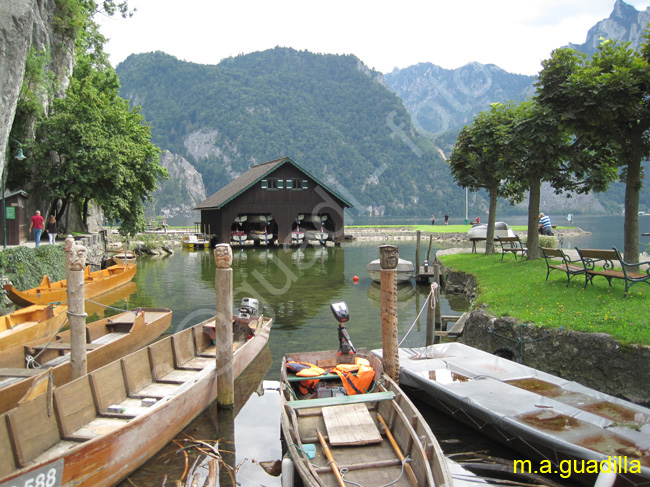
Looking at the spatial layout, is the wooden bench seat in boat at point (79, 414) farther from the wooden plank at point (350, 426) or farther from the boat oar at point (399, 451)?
the boat oar at point (399, 451)

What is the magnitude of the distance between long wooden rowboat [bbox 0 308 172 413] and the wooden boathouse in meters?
32.5

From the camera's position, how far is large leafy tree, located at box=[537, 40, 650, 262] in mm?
14438

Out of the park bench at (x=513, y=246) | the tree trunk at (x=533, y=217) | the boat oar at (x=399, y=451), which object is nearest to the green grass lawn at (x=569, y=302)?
the tree trunk at (x=533, y=217)

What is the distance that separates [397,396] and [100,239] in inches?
1518

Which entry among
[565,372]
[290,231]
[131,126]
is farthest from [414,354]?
[290,231]

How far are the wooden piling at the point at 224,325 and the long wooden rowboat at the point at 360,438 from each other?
166 centimetres

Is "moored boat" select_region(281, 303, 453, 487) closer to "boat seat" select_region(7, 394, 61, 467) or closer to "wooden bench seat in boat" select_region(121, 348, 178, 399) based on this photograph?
"wooden bench seat in boat" select_region(121, 348, 178, 399)

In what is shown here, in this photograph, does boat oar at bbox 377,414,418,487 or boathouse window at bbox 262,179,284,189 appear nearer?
boat oar at bbox 377,414,418,487

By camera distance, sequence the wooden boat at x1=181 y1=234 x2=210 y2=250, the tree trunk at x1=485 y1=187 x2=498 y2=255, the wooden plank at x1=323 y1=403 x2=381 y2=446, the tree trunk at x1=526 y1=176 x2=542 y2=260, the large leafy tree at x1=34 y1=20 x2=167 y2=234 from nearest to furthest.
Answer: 1. the wooden plank at x1=323 y1=403 x2=381 y2=446
2. the tree trunk at x1=526 y1=176 x2=542 y2=260
3. the tree trunk at x1=485 y1=187 x2=498 y2=255
4. the large leafy tree at x1=34 y1=20 x2=167 y2=234
5. the wooden boat at x1=181 y1=234 x2=210 y2=250

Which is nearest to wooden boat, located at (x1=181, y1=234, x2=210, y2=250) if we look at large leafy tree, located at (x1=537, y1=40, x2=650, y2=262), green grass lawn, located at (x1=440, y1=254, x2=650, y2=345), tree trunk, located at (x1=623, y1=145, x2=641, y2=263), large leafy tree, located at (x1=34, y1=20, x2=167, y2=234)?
large leafy tree, located at (x1=34, y1=20, x2=167, y2=234)

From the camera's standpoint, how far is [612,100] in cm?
1445

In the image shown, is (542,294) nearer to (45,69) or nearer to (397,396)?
(397,396)

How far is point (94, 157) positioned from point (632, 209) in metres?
31.6

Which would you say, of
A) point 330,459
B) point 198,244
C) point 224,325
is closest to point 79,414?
point 224,325
